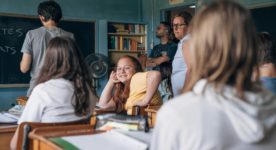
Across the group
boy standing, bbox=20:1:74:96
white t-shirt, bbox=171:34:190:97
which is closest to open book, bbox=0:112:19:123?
boy standing, bbox=20:1:74:96

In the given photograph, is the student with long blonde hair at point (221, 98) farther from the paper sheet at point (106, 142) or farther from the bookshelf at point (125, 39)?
the bookshelf at point (125, 39)

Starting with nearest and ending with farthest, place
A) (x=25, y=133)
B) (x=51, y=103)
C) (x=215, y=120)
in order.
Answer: (x=215, y=120) < (x=25, y=133) < (x=51, y=103)

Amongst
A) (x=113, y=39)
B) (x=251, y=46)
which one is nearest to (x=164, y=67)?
(x=113, y=39)

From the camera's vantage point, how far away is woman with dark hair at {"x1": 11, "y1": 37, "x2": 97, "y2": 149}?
2.01 m

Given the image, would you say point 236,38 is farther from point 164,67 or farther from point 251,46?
point 164,67

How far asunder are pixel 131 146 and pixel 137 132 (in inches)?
8.6

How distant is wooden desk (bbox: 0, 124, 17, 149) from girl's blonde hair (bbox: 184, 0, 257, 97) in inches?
57.7

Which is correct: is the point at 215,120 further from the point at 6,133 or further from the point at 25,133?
the point at 6,133

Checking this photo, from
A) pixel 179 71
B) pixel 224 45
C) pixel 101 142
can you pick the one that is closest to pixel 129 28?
pixel 179 71

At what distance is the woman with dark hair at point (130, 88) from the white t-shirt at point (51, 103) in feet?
3.26

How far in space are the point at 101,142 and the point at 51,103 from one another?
0.64 m

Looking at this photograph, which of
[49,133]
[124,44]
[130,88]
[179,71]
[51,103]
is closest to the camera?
[49,133]

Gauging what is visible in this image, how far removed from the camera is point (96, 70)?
20.7 feet

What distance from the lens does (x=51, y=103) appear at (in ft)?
6.61
